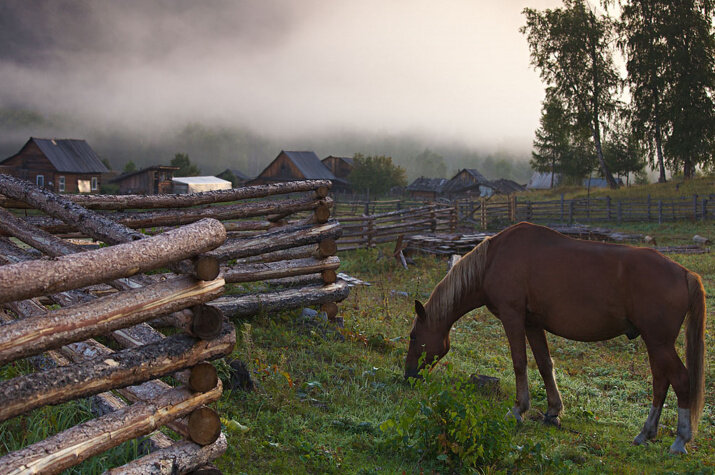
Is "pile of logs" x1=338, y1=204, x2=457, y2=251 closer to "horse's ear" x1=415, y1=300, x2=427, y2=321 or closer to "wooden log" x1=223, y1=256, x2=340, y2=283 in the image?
"wooden log" x1=223, y1=256, x2=340, y2=283

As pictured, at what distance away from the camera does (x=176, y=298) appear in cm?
308

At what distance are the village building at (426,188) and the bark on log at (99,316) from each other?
68.1m

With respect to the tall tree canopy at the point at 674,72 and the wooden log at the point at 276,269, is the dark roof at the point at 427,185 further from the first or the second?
the wooden log at the point at 276,269

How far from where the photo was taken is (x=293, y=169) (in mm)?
61344

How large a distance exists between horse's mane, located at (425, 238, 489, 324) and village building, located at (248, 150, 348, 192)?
178ft

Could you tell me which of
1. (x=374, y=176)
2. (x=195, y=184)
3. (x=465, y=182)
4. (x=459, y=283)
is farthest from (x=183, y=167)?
(x=459, y=283)

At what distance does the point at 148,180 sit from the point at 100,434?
58.7 metres

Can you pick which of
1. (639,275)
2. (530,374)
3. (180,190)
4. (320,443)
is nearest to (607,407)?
(530,374)

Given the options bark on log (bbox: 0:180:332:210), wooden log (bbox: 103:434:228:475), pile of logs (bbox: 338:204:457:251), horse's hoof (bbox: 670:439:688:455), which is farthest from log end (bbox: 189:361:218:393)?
pile of logs (bbox: 338:204:457:251)

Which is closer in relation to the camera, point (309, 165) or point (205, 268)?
point (205, 268)

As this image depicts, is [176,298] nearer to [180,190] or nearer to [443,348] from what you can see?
[443,348]

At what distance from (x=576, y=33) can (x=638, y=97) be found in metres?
5.86

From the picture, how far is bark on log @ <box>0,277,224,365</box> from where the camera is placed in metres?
2.41

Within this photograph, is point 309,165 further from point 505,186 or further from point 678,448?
point 678,448
